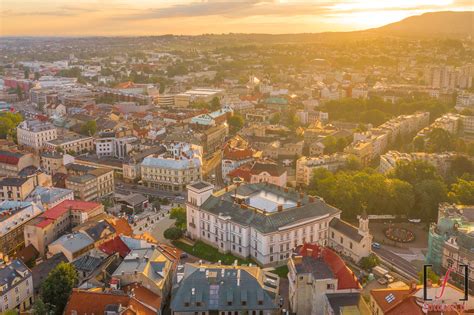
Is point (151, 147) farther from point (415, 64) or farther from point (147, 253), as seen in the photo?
point (415, 64)

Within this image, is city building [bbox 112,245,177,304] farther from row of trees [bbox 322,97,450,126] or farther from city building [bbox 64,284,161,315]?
row of trees [bbox 322,97,450,126]

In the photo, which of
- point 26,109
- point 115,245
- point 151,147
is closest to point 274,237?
point 115,245

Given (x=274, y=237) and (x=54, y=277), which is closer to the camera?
(x=54, y=277)

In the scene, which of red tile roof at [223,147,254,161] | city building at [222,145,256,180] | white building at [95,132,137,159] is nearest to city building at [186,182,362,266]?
city building at [222,145,256,180]

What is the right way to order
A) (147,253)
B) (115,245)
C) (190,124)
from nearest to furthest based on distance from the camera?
(147,253) → (115,245) → (190,124)

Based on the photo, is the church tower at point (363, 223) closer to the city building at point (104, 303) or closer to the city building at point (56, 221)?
the city building at point (104, 303)

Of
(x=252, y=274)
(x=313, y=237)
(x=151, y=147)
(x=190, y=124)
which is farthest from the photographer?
(x=190, y=124)

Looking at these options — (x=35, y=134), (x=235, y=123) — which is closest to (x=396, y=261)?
(x=235, y=123)

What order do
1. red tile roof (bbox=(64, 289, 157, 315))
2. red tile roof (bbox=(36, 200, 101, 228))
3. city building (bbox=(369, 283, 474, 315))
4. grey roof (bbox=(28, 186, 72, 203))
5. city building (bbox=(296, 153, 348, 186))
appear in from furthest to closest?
city building (bbox=(296, 153, 348, 186)) < grey roof (bbox=(28, 186, 72, 203)) < red tile roof (bbox=(36, 200, 101, 228)) < red tile roof (bbox=(64, 289, 157, 315)) < city building (bbox=(369, 283, 474, 315))
